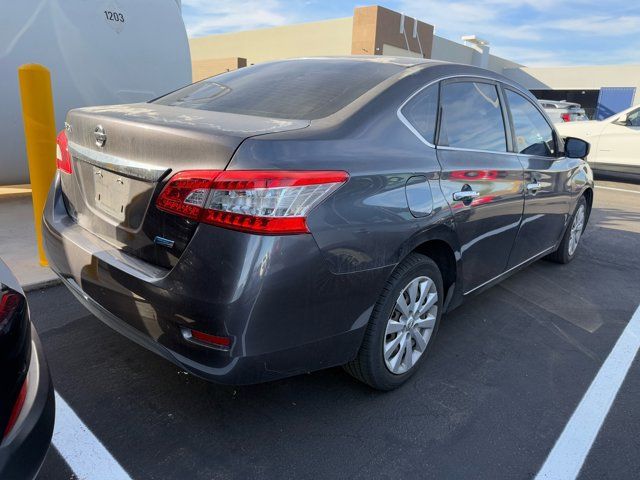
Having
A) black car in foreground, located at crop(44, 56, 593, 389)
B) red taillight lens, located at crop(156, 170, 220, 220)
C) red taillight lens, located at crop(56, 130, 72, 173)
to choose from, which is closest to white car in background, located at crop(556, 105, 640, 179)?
black car in foreground, located at crop(44, 56, 593, 389)

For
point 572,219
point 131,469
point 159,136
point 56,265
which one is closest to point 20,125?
point 56,265

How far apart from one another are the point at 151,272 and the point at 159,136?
1.82ft

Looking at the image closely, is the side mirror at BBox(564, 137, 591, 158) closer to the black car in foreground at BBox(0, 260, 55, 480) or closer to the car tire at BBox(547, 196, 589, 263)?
the car tire at BBox(547, 196, 589, 263)

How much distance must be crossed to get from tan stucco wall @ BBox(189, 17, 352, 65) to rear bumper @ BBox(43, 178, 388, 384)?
24316mm

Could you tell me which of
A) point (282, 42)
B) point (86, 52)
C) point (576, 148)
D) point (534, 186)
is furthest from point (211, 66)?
point (534, 186)

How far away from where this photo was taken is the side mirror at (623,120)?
10932 mm

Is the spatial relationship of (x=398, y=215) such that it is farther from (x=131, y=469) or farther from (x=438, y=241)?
(x=131, y=469)

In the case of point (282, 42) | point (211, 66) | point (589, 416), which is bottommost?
point (589, 416)

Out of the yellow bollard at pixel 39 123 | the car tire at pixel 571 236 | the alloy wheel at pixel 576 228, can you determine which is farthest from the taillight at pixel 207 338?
the alloy wheel at pixel 576 228

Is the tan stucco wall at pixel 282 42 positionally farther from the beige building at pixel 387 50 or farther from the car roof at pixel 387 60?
the car roof at pixel 387 60

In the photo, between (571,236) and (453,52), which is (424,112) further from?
(453,52)

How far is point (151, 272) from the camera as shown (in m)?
2.07

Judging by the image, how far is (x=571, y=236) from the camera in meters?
4.97

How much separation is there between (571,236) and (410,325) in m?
3.04
